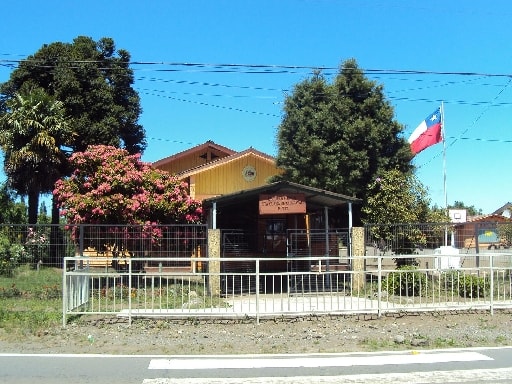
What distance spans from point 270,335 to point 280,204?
631 cm

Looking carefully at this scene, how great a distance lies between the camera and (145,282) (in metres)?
10.9

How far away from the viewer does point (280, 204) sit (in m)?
15.8

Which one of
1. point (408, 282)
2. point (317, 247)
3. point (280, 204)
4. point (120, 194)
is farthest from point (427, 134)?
point (120, 194)

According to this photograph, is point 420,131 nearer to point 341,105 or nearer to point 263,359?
point 341,105

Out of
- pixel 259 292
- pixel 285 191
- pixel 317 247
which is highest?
pixel 285 191

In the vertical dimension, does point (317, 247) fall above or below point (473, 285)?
above

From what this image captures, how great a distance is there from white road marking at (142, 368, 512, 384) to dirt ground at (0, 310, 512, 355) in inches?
69.2

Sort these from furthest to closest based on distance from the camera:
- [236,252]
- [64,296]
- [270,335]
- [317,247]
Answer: [236,252]
[317,247]
[64,296]
[270,335]

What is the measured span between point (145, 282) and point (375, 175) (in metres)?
11.6

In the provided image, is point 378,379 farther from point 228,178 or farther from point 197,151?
point 197,151

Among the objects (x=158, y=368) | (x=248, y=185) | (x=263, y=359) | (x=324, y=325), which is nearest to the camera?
(x=158, y=368)

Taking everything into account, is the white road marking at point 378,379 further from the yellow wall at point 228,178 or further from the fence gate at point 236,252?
the yellow wall at point 228,178

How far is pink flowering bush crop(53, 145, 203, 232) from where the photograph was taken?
16.3 m

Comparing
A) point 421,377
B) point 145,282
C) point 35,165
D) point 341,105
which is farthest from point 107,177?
point 421,377
